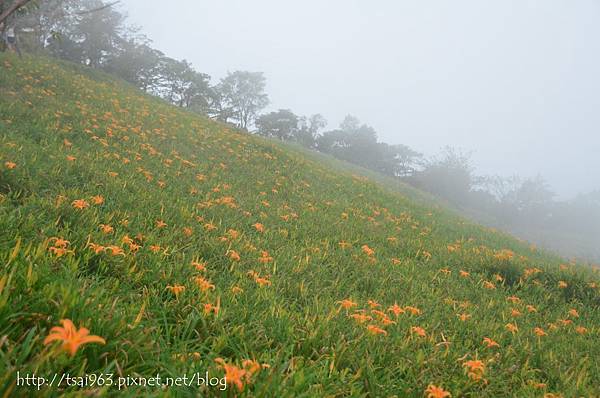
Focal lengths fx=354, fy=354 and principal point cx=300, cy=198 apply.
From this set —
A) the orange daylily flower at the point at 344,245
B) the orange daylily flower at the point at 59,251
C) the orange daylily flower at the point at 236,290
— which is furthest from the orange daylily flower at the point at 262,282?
the orange daylily flower at the point at 344,245

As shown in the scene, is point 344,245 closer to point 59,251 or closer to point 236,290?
point 236,290

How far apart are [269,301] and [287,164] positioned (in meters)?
10.0

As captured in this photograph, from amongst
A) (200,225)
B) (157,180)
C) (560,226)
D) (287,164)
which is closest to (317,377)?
(200,225)

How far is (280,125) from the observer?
53.1m

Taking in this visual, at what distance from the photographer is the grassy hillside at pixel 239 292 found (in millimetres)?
1780

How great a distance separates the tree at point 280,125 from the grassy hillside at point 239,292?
4583 cm

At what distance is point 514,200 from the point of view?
45125mm

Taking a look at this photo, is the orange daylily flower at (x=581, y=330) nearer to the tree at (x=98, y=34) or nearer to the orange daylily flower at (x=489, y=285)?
the orange daylily flower at (x=489, y=285)

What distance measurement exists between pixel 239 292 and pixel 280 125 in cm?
5148

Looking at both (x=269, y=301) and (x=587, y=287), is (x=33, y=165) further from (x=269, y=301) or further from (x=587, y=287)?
(x=587, y=287)

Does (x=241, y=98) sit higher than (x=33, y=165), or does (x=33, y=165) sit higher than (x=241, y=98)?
(x=241, y=98)

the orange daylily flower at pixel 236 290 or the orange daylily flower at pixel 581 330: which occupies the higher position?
the orange daylily flower at pixel 581 330

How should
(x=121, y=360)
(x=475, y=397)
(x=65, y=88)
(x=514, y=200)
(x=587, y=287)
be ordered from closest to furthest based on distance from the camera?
1. (x=121, y=360)
2. (x=475, y=397)
3. (x=587, y=287)
4. (x=65, y=88)
5. (x=514, y=200)

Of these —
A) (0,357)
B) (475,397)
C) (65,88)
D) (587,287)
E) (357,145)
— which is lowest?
(475,397)
